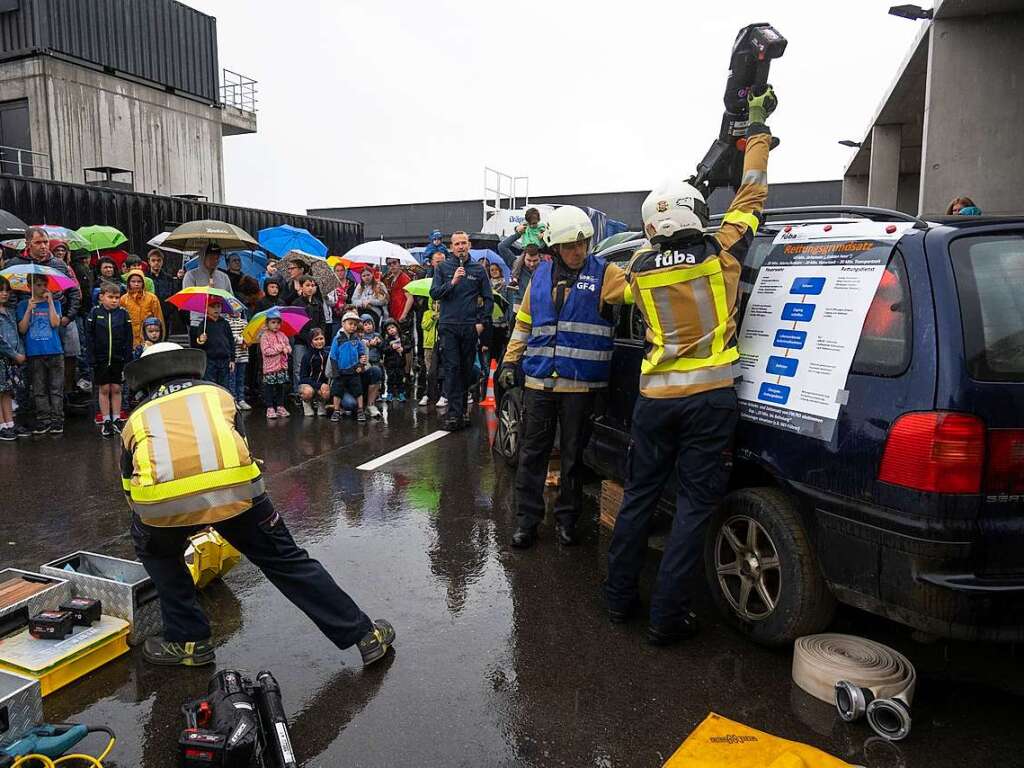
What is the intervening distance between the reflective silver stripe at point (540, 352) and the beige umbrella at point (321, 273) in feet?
22.9

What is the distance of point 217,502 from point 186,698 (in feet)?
2.83

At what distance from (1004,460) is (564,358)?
2476 millimetres

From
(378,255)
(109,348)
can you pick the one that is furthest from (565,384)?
(378,255)

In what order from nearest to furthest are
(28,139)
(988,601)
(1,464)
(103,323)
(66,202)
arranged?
1. (988,601)
2. (1,464)
3. (103,323)
4. (66,202)
5. (28,139)

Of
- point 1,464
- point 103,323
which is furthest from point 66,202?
point 1,464

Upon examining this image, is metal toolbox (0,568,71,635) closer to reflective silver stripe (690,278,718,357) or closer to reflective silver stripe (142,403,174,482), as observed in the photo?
reflective silver stripe (142,403,174,482)

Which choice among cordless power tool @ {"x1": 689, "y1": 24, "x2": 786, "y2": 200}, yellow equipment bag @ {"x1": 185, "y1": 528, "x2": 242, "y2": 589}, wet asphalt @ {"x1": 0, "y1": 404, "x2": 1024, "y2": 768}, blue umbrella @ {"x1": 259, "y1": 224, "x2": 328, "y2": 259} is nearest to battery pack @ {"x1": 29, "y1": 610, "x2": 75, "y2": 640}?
wet asphalt @ {"x1": 0, "y1": 404, "x2": 1024, "y2": 768}

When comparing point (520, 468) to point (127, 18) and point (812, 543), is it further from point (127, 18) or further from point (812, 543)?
point (127, 18)

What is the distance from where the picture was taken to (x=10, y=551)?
4898 mm

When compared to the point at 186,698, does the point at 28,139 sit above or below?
above

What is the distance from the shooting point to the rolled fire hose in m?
2.85

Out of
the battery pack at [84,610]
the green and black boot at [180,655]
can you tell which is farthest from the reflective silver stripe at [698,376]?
the battery pack at [84,610]

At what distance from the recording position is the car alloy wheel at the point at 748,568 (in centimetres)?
348

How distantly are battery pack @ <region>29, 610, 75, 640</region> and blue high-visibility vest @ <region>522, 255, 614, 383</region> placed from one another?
284cm
